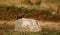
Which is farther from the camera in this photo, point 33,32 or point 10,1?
point 10,1

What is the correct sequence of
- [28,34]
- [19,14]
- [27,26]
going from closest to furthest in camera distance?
[28,34], [27,26], [19,14]

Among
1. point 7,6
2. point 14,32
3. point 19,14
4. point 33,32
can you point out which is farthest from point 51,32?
point 7,6

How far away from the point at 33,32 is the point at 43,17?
1477 millimetres

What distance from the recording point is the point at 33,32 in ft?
14.0

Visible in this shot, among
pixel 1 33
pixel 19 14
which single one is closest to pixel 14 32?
pixel 1 33

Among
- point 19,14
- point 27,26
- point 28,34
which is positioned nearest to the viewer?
point 28,34

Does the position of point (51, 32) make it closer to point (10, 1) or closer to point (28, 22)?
point (28, 22)

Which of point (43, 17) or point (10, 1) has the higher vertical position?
point (10, 1)

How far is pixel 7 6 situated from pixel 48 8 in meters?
1.24

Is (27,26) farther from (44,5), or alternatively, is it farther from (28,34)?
(44,5)

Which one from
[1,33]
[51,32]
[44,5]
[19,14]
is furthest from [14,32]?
[44,5]

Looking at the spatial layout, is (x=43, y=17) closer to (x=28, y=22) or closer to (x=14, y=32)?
(x=28, y=22)

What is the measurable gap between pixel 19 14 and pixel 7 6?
45cm

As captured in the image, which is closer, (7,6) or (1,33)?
(1,33)
